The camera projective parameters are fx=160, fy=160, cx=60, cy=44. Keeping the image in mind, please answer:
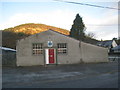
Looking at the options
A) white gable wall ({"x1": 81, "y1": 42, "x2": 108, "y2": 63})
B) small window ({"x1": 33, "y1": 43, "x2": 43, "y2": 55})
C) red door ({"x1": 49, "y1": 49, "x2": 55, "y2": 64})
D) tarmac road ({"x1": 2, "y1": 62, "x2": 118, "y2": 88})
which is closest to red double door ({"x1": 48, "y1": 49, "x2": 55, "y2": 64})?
red door ({"x1": 49, "y1": 49, "x2": 55, "y2": 64})

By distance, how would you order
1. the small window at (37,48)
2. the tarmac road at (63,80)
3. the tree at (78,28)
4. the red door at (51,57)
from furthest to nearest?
the tree at (78,28) < the small window at (37,48) < the red door at (51,57) < the tarmac road at (63,80)

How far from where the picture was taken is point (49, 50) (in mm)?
20094

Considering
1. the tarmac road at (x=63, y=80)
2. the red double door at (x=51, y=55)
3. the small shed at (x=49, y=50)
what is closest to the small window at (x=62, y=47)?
the small shed at (x=49, y=50)

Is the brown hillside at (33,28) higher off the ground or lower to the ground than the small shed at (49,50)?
higher

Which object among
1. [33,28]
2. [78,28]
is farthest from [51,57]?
[33,28]

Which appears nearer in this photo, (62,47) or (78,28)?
(62,47)

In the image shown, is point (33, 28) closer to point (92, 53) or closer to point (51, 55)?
point (51, 55)

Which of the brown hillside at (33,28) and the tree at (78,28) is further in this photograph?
the brown hillside at (33,28)

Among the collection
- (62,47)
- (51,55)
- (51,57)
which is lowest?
(51,57)

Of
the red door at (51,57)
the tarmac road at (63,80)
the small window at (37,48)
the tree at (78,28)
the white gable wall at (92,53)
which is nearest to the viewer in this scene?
the tarmac road at (63,80)

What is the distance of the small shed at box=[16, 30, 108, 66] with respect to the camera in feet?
65.6

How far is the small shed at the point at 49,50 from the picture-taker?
2000cm

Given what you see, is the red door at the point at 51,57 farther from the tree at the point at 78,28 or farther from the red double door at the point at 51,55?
the tree at the point at 78,28

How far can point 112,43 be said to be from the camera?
77000 mm
